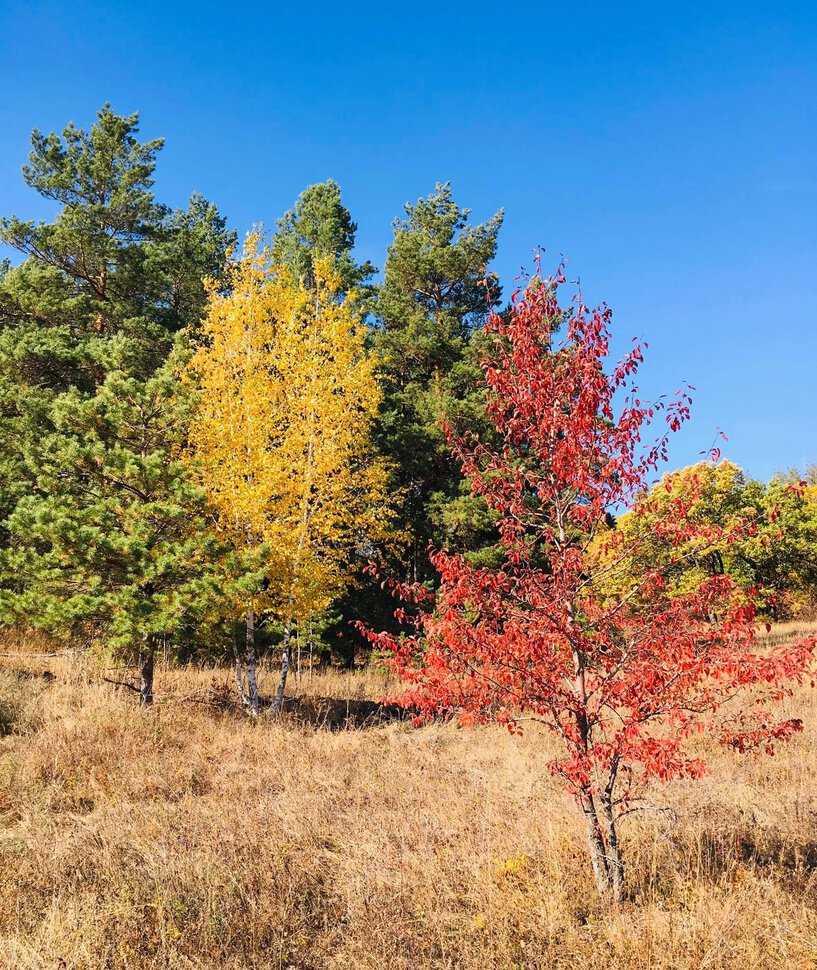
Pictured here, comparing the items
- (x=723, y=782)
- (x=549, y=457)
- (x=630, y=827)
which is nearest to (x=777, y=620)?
(x=723, y=782)

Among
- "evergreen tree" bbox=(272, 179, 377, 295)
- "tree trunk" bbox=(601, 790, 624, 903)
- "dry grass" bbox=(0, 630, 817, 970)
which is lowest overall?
"dry grass" bbox=(0, 630, 817, 970)

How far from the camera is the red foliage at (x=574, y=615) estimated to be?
4.96 meters

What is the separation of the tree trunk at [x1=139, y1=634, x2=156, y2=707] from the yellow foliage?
7.16 feet

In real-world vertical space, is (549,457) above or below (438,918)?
above

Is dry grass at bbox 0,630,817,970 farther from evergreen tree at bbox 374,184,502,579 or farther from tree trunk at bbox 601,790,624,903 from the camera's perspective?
evergreen tree at bbox 374,184,502,579

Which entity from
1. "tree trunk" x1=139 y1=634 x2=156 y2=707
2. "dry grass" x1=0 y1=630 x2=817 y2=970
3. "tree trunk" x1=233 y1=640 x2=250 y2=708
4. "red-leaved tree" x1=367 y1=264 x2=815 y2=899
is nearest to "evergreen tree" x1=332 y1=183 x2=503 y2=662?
"tree trunk" x1=233 y1=640 x2=250 y2=708

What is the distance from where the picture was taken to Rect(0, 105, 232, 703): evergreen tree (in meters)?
10.1

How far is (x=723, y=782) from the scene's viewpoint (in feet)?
Result: 26.9

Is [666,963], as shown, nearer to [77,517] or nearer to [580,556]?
[580,556]

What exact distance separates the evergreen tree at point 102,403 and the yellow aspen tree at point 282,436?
105 centimetres

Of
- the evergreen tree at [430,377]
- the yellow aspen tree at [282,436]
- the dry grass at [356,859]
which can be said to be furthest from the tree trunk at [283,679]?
the evergreen tree at [430,377]

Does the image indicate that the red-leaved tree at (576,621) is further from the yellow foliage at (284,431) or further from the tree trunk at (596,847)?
the yellow foliage at (284,431)

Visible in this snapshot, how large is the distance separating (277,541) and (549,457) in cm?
794

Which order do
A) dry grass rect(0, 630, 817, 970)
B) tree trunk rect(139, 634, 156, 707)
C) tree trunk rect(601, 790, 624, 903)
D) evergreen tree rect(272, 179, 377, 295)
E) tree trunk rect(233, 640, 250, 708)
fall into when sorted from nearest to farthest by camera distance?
dry grass rect(0, 630, 817, 970) → tree trunk rect(601, 790, 624, 903) → tree trunk rect(139, 634, 156, 707) → tree trunk rect(233, 640, 250, 708) → evergreen tree rect(272, 179, 377, 295)
